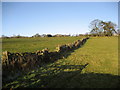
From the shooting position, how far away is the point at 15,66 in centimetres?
667

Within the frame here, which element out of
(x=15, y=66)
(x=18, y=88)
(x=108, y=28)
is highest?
(x=108, y=28)

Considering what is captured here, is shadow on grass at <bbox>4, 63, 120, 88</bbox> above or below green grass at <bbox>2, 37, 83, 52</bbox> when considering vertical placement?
below

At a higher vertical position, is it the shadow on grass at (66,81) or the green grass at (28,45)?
the green grass at (28,45)

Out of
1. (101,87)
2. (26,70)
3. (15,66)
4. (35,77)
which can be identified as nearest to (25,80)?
(35,77)

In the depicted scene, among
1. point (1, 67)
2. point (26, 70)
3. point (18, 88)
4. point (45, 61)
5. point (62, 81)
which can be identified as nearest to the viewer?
point (18, 88)

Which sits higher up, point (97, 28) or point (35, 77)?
point (97, 28)

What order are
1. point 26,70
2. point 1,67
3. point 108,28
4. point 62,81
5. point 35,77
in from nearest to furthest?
point 62,81
point 35,77
point 1,67
point 26,70
point 108,28

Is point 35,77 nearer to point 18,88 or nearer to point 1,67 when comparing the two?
point 18,88

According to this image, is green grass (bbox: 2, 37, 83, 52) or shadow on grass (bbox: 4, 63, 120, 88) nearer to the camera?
shadow on grass (bbox: 4, 63, 120, 88)

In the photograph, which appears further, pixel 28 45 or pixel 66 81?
pixel 28 45

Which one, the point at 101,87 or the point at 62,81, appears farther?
the point at 62,81

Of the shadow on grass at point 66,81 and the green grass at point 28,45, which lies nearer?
the shadow on grass at point 66,81

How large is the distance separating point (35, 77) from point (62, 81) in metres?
1.48

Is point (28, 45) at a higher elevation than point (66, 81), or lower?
higher
